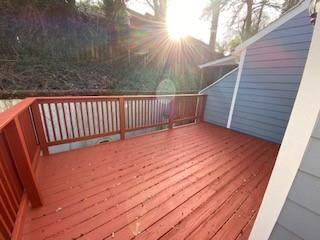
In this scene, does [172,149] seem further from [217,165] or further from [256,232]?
[256,232]

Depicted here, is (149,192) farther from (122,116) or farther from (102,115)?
(102,115)

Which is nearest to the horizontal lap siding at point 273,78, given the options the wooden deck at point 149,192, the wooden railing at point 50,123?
the wooden deck at point 149,192

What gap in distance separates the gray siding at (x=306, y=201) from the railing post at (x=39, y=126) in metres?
2.93

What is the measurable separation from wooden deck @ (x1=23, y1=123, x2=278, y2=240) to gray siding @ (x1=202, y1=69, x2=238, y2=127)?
1.63 meters

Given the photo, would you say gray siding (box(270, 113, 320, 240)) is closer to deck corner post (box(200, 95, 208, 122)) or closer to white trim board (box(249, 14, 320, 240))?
white trim board (box(249, 14, 320, 240))

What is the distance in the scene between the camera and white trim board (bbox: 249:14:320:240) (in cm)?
72

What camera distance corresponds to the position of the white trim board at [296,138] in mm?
723

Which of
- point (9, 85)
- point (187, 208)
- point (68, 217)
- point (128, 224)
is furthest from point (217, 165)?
point (9, 85)

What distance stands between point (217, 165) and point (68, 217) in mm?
2119

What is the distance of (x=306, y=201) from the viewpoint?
0.82 metres

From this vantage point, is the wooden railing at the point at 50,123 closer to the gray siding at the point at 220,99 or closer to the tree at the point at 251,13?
the gray siding at the point at 220,99

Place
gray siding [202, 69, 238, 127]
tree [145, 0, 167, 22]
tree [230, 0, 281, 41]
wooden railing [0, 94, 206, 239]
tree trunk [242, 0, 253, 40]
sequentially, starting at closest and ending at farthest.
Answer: wooden railing [0, 94, 206, 239] < gray siding [202, 69, 238, 127] < tree [230, 0, 281, 41] < tree trunk [242, 0, 253, 40] < tree [145, 0, 167, 22]

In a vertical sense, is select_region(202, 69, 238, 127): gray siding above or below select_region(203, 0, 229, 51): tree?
below

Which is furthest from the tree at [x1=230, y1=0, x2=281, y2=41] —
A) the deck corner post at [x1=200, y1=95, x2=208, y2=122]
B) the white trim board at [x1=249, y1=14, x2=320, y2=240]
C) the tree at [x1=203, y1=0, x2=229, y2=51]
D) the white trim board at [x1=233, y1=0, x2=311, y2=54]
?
the white trim board at [x1=249, y1=14, x2=320, y2=240]
